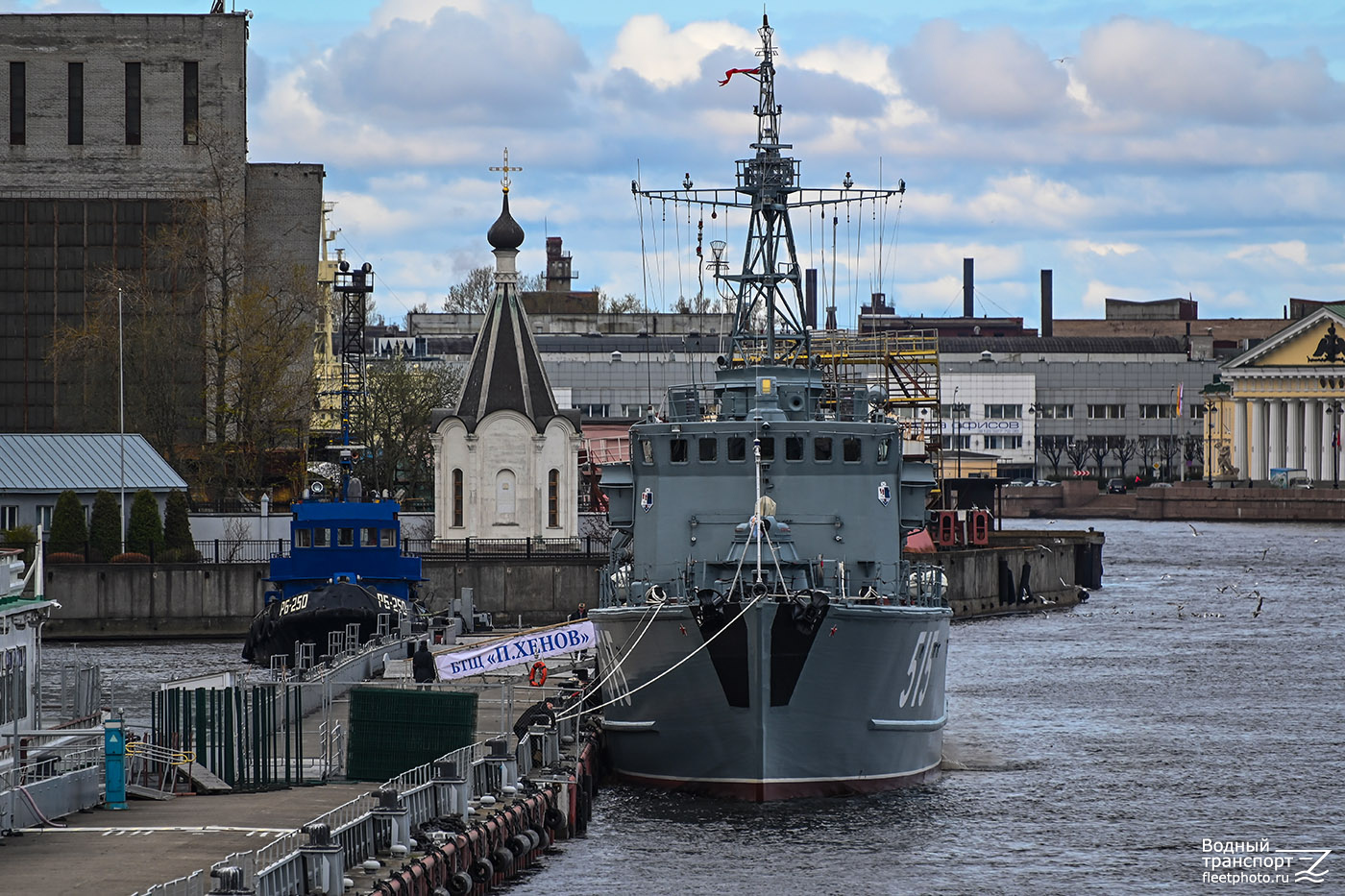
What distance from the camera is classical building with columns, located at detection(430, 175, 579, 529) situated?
82312 millimetres

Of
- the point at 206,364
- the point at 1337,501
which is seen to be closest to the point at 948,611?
the point at 206,364

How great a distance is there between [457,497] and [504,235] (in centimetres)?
1264

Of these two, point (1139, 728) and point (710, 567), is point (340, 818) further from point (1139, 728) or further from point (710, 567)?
point (1139, 728)

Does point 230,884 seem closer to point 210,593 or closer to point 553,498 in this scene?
point 210,593

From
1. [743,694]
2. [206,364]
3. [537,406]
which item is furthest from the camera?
[206,364]

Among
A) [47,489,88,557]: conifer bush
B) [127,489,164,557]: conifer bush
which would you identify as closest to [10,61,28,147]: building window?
[127,489,164,557]: conifer bush

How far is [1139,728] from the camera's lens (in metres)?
Answer: 54.0

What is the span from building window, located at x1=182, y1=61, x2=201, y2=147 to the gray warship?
7193cm

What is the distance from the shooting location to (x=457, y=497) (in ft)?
272

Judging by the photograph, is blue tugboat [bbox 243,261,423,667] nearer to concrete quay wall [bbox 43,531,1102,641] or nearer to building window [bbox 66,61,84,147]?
concrete quay wall [bbox 43,531,1102,641]

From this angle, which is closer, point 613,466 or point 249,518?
point 613,466

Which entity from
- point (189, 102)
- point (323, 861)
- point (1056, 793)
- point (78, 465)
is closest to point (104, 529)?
point (78, 465)

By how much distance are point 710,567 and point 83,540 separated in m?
41.7

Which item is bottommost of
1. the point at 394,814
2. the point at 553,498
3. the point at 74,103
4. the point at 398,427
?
the point at 394,814
